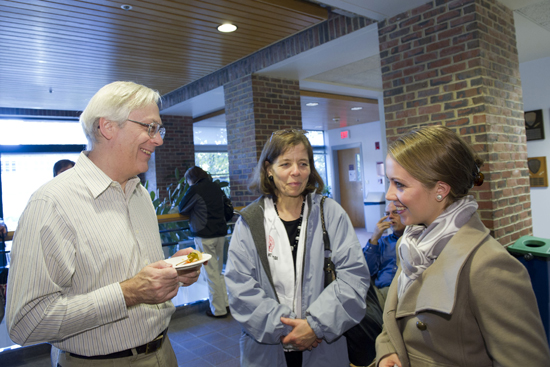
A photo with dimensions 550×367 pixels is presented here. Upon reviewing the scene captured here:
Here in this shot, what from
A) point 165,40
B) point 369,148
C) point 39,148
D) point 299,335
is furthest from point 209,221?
point 369,148

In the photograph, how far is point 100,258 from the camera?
1.34m

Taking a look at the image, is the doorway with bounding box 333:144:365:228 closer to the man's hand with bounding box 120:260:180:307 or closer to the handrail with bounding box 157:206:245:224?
the handrail with bounding box 157:206:245:224

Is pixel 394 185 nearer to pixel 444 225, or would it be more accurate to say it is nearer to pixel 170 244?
pixel 444 225

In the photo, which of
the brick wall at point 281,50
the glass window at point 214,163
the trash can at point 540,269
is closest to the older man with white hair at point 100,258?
the trash can at point 540,269

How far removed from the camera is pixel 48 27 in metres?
3.75

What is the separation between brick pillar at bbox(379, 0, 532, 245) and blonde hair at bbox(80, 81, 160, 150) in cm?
308

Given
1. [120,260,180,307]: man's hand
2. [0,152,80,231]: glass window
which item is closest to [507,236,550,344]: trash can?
[120,260,180,307]: man's hand

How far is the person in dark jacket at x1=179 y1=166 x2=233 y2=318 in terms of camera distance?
457 centimetres

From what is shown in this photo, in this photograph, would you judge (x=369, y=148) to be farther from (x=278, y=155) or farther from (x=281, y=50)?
(x=278, y=155)

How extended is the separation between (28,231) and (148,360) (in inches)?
25.5

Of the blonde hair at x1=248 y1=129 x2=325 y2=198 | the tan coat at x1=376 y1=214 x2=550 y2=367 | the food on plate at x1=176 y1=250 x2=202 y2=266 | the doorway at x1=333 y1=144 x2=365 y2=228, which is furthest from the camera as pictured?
the doorway at x1=333 y1=144 x2=365 y2=228

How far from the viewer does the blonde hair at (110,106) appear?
4.78ft

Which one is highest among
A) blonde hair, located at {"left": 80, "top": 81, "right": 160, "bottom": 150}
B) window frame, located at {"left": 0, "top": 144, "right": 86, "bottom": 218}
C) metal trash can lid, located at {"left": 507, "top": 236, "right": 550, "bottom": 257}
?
window frame, located at {"left": 0, "top": 144, "right": 86, "bottom": 218}

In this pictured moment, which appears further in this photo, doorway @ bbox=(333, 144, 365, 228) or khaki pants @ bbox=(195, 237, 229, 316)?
doorway @ bbox=(333, 144, 365, 228)
